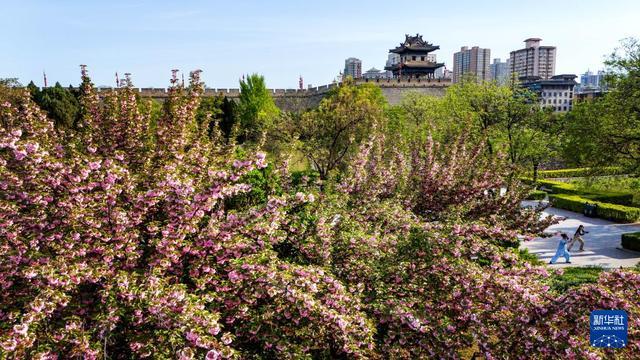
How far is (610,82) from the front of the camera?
74.9ft

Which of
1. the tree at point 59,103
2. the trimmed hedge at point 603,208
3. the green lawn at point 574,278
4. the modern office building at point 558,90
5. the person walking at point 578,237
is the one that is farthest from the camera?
the modern office building at point 558,90

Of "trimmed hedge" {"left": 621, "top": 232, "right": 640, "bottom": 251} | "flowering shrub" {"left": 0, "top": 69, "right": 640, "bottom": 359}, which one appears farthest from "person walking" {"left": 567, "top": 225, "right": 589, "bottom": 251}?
"flowering shrub" {"left": 0, "top": 69, "right": 640, "bottom": 359}

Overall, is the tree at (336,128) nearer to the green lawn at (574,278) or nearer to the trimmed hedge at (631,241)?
the trimmed hedge at (631,241)

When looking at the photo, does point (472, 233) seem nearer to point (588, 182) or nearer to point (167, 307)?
point (167, 307)

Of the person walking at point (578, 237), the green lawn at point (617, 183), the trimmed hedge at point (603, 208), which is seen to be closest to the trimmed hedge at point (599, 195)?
the trimmed hedge at point (603, 208)

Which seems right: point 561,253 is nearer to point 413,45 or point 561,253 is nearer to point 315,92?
point 315,92

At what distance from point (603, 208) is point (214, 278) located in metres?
28.1

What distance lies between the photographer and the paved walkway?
20180 mm

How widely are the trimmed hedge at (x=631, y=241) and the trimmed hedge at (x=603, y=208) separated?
3895 millimetres

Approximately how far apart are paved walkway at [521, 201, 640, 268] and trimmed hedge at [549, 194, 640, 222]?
0.53 metres

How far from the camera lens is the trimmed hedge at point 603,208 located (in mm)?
27391

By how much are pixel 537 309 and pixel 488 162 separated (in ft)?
32.6

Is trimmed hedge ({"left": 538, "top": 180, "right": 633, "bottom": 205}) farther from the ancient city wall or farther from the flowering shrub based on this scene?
the ancient city wall

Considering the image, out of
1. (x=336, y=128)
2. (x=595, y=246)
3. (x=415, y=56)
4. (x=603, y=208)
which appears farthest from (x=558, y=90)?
(x=595, y=246)
